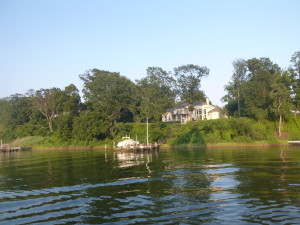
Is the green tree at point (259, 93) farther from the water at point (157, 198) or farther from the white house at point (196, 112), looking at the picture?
the water at point (157, 198)

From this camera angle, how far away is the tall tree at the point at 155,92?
A: 81.7m

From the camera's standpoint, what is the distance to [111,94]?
87.4 m

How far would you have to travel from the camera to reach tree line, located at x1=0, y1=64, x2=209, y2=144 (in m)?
83.3

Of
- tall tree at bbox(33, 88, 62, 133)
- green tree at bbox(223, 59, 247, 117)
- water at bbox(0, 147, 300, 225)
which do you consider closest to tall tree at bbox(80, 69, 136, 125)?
tall tree at bbox(33, 88, 62, 133)

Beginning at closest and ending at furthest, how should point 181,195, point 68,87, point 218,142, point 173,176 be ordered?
point 181,195 → point 173,176 → point 218,142 → point 68,87

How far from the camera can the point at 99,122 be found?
82.8 meters

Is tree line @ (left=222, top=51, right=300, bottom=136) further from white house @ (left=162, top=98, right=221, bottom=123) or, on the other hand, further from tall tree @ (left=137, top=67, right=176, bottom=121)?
tall tree @ (left=137, top=67, right=176, bottom=121)

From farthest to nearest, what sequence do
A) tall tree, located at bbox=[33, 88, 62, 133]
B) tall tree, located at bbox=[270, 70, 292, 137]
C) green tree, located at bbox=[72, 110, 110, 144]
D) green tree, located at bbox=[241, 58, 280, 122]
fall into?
tall tree, located at bbox=[33, 88, 62, 133] → green tree, located at bbox=[72, 110, 110, 144] → green tree, located at bbox=[241, 58, 280, 122] → tall tree, located at bbox=[270, 70, 292, 137]

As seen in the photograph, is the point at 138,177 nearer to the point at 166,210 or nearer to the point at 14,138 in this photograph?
the point at 166,210

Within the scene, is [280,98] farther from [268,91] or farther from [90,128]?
[90,128]

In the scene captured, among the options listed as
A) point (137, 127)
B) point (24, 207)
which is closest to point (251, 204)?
point (24, 207)

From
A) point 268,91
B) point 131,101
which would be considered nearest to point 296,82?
point 268,91

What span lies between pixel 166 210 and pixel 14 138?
9670 cm

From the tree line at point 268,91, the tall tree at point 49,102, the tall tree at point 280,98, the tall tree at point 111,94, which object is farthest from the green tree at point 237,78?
the tall tree at point 49,102
